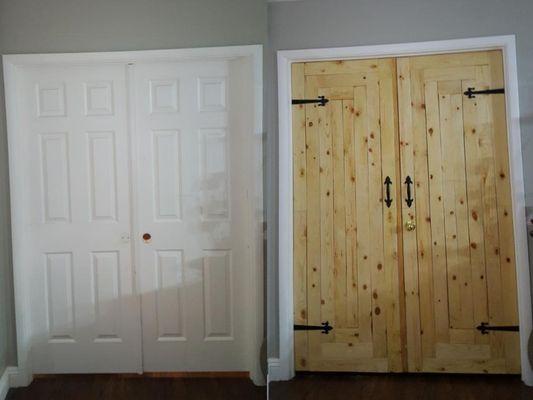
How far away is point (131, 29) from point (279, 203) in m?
0.71

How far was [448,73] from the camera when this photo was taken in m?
1.22

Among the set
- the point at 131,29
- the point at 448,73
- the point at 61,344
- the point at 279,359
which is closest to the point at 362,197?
the point at 448,73

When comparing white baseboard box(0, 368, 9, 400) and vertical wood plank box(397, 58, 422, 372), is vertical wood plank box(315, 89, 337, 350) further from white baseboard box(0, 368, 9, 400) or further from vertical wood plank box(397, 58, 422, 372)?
white baseboard box(0, 368, 9, 400)

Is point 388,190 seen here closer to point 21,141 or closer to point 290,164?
point 290,164

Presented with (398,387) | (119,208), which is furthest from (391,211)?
(119,208)

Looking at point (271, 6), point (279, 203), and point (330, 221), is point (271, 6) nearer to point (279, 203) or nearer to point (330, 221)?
point (279, 203)

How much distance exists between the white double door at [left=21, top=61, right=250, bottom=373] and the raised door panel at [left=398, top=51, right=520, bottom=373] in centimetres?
81

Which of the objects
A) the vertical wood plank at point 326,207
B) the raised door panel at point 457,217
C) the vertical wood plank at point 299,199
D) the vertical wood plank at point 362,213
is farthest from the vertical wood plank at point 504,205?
the vertical wood plank at point 299,199

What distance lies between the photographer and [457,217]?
3.96 feet

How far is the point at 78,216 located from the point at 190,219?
0.93ft

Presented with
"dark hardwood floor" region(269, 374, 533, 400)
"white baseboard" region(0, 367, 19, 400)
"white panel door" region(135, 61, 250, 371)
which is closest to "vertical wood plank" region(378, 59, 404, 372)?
"dark hardwood floor" region(269, 374, 533, 400)

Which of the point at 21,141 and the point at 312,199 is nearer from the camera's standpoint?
the point at 21,141

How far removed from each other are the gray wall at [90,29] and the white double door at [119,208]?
2.3 inches

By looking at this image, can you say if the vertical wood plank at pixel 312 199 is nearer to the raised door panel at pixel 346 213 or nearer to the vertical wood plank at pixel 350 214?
the raised door panel at pixel 346 213
